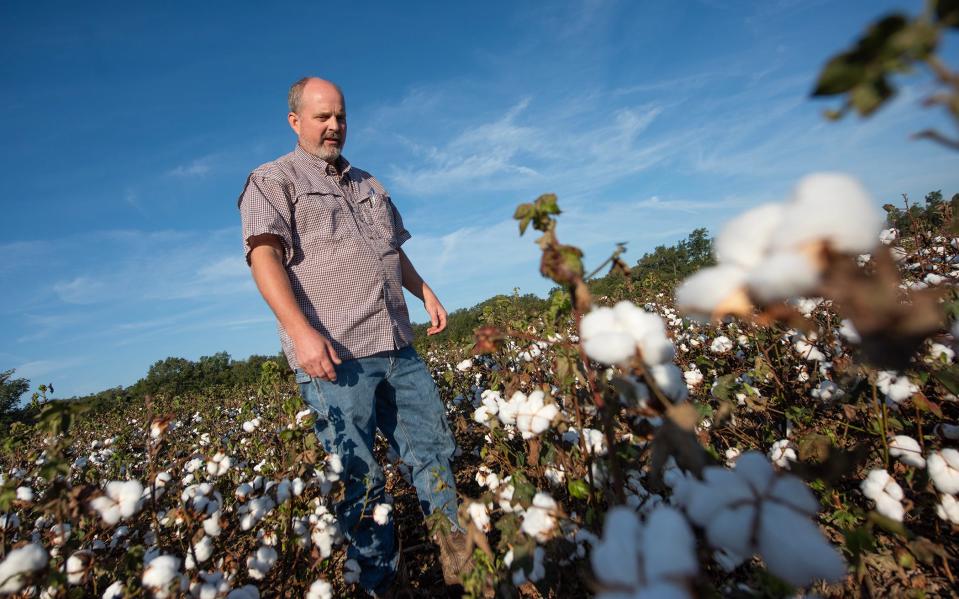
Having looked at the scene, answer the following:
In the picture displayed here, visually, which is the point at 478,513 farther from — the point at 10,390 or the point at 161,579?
the point at 10,390

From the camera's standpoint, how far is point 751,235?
0.57 meters

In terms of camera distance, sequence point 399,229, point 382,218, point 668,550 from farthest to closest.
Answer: point 399,229 → point 382,218 → point 668,550

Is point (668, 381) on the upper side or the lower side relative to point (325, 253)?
lower

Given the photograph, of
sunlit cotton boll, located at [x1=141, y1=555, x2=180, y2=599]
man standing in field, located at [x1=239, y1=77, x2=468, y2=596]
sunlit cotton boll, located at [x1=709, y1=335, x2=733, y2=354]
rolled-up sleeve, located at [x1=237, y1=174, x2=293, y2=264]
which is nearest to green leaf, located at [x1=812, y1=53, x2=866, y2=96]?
sunlit cotton boll, located at [x1=141, y1=555, x2=180, y2=599]

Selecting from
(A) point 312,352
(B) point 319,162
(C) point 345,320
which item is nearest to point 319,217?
(B) point 319,162

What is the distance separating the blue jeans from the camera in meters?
2.38

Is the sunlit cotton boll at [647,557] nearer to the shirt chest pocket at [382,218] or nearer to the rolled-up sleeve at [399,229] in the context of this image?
the shirt chest pocket at [382,218]

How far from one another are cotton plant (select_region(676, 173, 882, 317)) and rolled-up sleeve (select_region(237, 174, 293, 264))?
218cm

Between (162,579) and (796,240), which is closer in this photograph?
(796,240)

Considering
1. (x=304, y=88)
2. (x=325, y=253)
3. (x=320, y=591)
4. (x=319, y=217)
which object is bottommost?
(x=320, y=591)

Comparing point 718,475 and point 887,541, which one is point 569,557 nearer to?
point 718,475

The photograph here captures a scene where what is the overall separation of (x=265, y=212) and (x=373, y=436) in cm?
135

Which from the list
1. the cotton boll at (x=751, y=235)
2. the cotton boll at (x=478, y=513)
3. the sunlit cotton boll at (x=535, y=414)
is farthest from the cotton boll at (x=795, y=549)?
the cotton boll at (x=478, y=513)

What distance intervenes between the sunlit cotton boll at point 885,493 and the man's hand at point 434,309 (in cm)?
251
